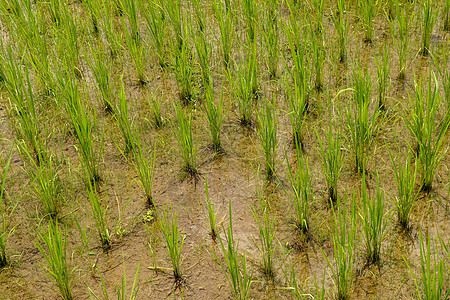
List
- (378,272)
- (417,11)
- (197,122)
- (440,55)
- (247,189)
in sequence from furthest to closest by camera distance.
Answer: (417,11) < (440,55) < (197,122) < (247,189) < (378,272)

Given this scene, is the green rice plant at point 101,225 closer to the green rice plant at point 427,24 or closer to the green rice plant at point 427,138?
the green rice plant at point 427,138

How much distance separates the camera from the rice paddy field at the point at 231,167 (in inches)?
81.2

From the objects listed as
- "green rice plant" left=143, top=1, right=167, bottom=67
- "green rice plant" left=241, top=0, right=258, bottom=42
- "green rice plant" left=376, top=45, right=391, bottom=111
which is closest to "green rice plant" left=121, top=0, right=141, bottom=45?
"green rice plant" left=143, top=1, right=167, bottom=67

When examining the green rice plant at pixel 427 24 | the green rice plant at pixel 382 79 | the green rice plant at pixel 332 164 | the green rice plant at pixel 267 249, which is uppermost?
the green rice plant at pixel 427 24

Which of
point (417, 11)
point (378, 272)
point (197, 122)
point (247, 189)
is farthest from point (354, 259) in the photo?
point (417, 11)

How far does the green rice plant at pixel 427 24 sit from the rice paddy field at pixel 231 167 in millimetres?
19

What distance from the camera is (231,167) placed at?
2629 millimetres

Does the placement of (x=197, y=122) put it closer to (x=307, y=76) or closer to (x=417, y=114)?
(x=307, y=76)

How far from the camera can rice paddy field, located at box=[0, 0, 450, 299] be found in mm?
2062

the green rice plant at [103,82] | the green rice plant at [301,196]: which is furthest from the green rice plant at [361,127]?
the green rice plant at [103,82]

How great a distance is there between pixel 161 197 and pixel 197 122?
62 cm

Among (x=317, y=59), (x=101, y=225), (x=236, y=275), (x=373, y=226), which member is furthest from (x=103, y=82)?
(x=373, y=226)

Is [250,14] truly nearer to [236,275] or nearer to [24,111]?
[24,111]

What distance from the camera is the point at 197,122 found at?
2943 millimetres
